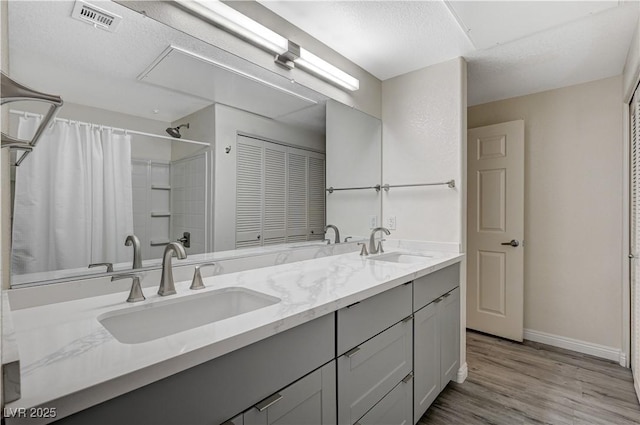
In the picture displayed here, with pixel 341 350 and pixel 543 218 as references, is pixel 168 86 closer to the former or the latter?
pixel 341 350

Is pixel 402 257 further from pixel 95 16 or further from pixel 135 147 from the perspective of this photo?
pixel 95 16

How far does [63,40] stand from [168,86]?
35 cm

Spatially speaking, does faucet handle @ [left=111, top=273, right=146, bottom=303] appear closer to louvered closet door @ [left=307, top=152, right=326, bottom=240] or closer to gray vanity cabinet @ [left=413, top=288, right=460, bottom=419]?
louvered closet door @ [left=307, top=152, right=326, bottom=240]

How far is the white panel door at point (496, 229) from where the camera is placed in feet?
9.16

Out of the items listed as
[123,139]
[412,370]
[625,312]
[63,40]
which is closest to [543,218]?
[625,312]

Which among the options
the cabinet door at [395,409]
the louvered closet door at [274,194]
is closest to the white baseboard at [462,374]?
the cabinet door at [395,409]

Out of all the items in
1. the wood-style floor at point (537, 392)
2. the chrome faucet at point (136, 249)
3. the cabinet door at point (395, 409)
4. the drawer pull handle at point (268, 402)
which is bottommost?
the wood-style floor at point (537, 392)

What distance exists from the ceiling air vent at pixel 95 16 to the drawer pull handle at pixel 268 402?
4.51ft

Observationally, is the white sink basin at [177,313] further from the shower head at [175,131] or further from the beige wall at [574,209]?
the beige wall at [574,209]

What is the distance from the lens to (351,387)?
45.7 inches

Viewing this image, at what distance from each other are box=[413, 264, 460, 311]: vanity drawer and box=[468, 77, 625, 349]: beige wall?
1272 mm

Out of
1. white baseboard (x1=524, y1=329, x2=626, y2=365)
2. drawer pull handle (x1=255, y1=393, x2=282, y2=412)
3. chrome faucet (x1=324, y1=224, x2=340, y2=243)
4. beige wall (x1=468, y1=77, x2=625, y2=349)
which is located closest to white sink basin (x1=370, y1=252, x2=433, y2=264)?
chrome faucet (x1=324, y1=224, x2=340, y2=243)

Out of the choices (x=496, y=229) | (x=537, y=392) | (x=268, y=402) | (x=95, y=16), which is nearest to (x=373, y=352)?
(x=268, y=402)

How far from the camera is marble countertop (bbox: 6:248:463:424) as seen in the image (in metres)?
0.57
